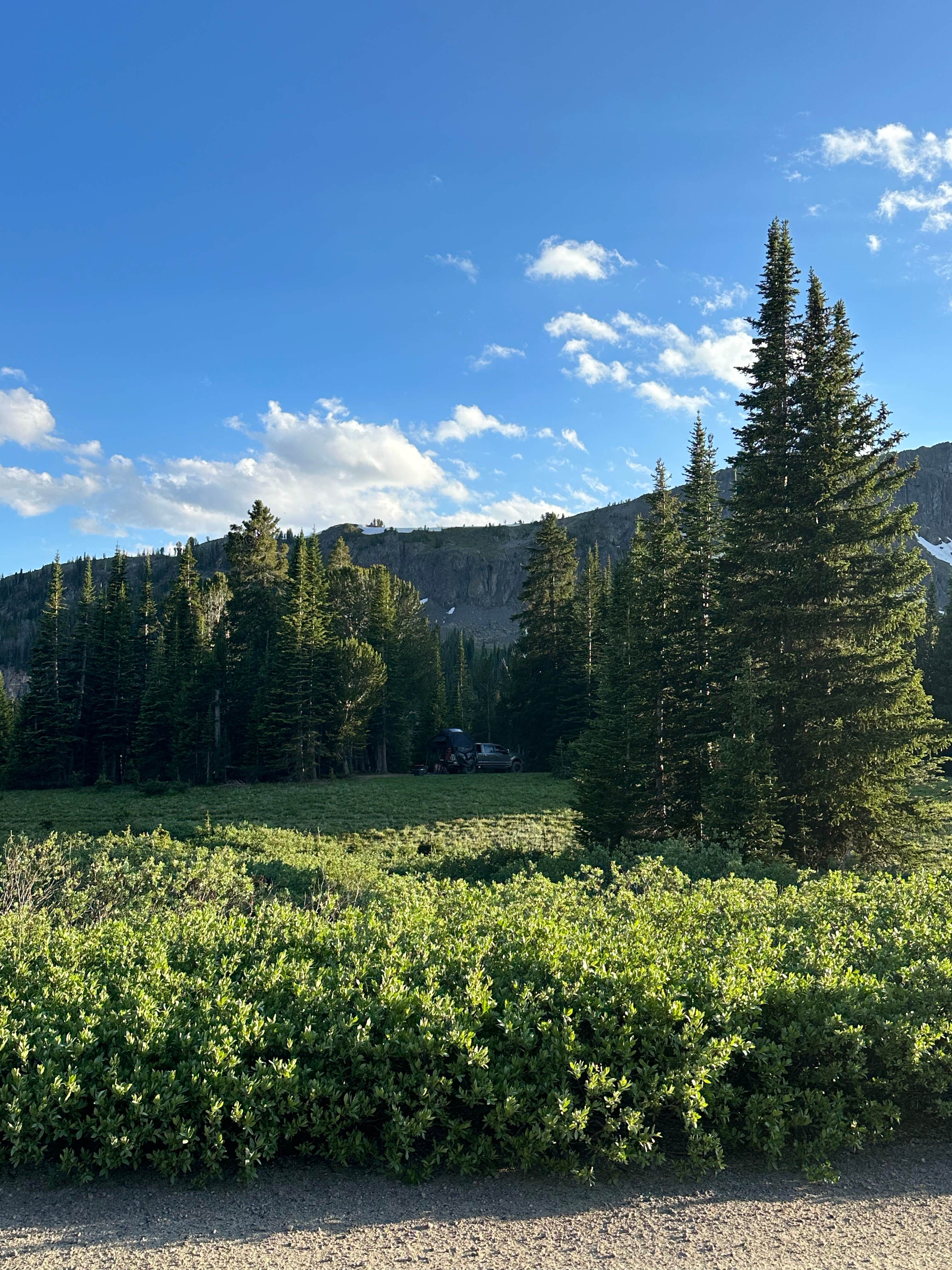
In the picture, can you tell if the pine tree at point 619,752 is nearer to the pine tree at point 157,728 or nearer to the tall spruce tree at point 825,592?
the tall spruce tree at point 825,592

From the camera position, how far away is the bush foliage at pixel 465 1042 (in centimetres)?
459

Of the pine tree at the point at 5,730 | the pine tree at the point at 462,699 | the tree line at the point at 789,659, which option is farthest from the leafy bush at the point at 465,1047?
the pine tree at the point at 462,699

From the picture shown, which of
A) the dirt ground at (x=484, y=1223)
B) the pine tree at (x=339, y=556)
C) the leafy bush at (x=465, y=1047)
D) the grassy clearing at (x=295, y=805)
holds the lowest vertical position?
the grassy clearing at (x=295, y=805)

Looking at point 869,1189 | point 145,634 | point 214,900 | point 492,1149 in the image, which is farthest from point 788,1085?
point 145,634

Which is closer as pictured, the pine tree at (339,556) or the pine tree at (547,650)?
the pine tree at (547,650)

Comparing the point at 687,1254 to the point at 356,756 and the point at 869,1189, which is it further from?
the point at 356,756

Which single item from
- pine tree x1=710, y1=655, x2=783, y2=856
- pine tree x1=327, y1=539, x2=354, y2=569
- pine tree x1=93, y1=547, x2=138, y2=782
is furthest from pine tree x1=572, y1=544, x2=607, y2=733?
pine tree x1=93, y1=547, x2=138, y2=782

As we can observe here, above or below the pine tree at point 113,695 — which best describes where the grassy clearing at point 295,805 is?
below

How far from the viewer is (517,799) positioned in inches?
1342

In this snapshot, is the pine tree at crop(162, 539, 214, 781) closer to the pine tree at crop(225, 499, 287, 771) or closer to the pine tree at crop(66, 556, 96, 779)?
the pine tree at crop(225, 499, 287, 771)

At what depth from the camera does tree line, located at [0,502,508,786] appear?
148 ft

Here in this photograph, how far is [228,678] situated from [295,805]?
60.7 ft

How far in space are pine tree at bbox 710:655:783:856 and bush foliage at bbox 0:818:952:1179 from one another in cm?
785

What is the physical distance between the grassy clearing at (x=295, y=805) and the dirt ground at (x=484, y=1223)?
16853 mm
